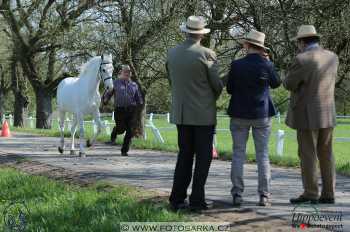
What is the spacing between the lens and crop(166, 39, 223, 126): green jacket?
7812 millimetres

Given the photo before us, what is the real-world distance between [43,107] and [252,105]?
3187cm

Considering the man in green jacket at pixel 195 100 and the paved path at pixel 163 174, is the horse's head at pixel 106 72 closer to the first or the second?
the paved path at pixel 163 174

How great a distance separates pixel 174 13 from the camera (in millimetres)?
17719

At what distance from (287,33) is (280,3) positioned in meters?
0.67

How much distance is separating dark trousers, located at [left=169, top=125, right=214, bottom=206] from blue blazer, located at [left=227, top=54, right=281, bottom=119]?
50 cm

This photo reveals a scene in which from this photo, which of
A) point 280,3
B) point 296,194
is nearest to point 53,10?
point 280,3

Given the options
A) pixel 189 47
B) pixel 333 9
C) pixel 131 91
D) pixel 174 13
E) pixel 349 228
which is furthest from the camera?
pixel 174 13

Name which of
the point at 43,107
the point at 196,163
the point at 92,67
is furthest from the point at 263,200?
the point at 43,107

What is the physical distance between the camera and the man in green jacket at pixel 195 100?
25.6 ft

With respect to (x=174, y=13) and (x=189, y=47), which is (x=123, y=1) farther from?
(x=189, y=47)

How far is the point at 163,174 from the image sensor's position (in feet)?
38.5

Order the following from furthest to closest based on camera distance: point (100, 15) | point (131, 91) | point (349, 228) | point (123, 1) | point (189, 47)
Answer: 1. point (100, 15)
2. point (123, 1)
3. point (131, 91)
4. point (189, 47)
5. point (349, 228)

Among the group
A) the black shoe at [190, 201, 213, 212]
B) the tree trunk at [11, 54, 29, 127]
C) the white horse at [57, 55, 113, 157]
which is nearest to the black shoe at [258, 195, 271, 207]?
the black shoe at [190, 201, 213, 212]

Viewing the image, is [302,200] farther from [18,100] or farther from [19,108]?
[18,100]
